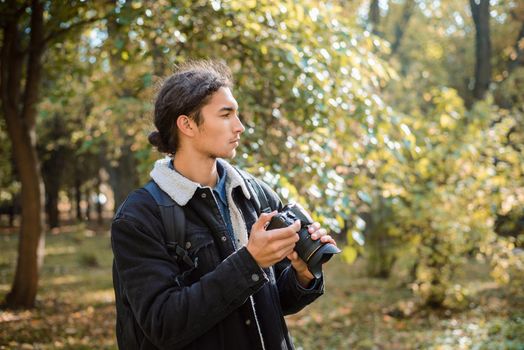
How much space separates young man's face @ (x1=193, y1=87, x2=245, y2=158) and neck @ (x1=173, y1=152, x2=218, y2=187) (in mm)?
34

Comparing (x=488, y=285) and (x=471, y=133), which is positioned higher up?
(x=471, y=133)

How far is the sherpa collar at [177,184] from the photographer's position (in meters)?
2.12

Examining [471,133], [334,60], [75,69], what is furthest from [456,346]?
[75,69]

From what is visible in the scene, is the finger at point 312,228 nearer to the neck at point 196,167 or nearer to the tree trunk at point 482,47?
the neck at point 196,167

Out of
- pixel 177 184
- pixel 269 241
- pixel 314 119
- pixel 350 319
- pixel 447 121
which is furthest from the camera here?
pixel 350 319

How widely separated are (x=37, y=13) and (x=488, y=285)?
414 inches

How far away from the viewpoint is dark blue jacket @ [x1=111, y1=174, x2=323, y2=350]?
1926mm

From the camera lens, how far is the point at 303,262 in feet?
7.18

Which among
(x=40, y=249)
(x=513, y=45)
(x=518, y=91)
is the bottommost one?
(x=40, y=249)

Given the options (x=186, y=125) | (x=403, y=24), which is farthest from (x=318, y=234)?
(x=403, y=24)

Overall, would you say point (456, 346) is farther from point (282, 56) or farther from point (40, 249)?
point (40, 249)

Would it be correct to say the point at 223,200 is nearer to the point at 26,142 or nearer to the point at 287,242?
the point at 287,242

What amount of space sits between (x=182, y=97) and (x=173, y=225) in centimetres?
55

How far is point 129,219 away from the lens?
2.02 m
